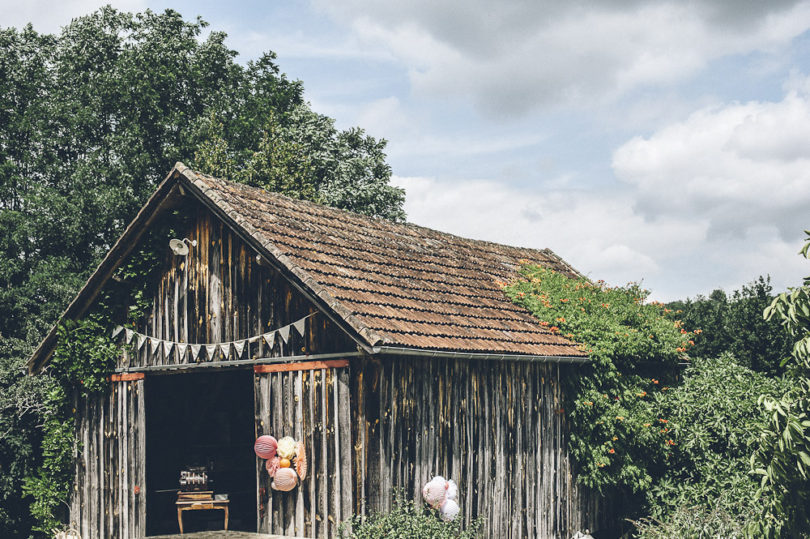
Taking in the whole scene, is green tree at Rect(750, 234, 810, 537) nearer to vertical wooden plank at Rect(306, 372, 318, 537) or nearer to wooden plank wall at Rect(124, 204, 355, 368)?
wooden plank wall at Rect(124, 204, 355, 368)

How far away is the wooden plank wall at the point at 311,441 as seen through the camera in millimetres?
11578

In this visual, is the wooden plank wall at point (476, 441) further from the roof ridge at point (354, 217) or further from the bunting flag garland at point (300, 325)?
the roof ridge at point (354, 217)

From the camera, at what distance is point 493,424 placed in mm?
13570

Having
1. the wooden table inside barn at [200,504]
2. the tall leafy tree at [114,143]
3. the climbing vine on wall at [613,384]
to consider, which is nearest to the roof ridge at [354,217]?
the climbing vine on wall at [613,384]

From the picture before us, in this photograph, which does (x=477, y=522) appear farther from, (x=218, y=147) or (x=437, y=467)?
(x=218, y=147)

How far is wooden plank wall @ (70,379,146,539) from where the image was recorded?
1439cm

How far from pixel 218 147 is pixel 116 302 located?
15480 mm

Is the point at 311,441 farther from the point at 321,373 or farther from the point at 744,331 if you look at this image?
the point at 744,331

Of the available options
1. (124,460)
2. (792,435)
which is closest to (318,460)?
(124,460)

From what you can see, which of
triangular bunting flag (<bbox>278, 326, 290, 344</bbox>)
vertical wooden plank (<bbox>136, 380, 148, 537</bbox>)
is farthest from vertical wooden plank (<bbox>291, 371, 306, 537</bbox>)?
vertical wooden plank (<bbox>136, 380, 148, 537</bbox>)

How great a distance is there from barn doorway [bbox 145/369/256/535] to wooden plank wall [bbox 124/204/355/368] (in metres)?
2.26

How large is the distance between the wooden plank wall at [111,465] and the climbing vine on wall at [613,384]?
24.6 ft

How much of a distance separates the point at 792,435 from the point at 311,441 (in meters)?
6.32

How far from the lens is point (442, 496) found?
11883mm
